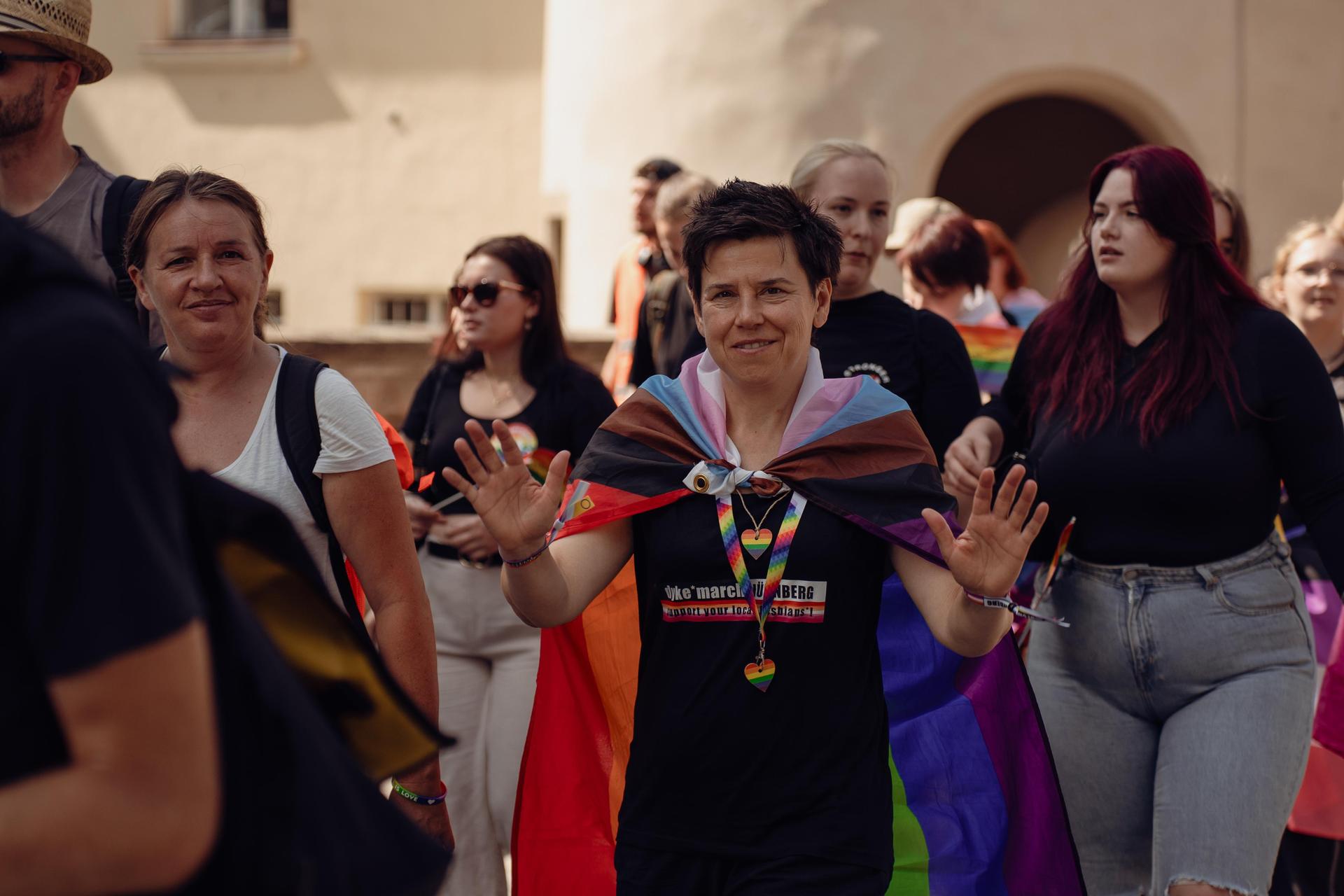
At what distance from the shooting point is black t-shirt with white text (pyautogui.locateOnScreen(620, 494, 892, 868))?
2879 mm

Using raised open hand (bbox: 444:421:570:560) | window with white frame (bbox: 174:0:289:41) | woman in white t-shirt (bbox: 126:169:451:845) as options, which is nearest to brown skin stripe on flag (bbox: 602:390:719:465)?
raised open hand (bbox: 444:421:570:560)

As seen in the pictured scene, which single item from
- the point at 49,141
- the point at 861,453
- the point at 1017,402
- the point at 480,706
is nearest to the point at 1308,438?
the point at 1017,402

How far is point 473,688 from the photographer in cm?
479

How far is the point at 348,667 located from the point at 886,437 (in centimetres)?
163

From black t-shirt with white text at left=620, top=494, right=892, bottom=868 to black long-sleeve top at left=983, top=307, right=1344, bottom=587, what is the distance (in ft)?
2.98

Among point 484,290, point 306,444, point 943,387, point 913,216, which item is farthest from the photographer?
point 913,216

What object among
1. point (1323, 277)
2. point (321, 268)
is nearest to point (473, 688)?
point (1323, 277)

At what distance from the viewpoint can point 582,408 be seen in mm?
5039

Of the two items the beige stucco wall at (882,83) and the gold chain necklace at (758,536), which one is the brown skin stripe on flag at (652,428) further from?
the beige stucco wall at (882,83)

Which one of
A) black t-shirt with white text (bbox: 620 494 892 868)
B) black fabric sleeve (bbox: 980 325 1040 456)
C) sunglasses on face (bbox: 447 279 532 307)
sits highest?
sunglasses on face (bbox: 447 279 532 307)

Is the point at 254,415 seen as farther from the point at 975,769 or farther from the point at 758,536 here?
the point at 975,769

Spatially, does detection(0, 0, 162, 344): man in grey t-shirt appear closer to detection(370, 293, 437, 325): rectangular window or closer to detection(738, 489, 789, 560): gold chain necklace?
detection(738, 489, 789, 560): gold chain necklace

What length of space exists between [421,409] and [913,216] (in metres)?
2.90

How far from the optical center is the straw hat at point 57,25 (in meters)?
3.55
